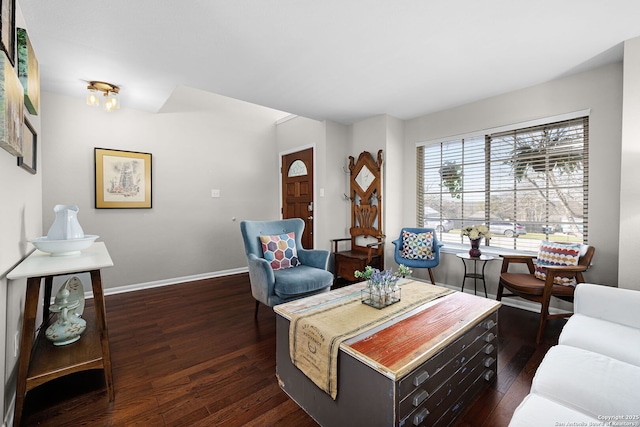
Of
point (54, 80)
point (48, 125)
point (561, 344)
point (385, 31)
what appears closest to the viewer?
Result: point (561, 344)

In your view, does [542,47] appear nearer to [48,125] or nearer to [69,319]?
[69,319]

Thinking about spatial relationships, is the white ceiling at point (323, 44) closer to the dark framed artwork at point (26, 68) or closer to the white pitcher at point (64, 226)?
the dark framed artwork at point (26, 68)

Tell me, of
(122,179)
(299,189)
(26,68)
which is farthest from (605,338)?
(122,179)

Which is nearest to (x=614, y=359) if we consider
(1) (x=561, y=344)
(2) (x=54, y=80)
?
(1) (x=561, y=344)

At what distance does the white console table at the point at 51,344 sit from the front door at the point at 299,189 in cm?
294

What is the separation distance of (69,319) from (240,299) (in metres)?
1.69

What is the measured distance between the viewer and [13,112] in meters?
1.25

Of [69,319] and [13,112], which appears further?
[69,319]

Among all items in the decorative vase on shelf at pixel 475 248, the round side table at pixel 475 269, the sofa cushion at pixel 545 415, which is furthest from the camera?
the decorative vase on shelf at pixel 475 248

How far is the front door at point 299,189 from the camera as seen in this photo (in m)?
4.51

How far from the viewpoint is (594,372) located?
1.20 meters

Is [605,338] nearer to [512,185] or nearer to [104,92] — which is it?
[512,185]

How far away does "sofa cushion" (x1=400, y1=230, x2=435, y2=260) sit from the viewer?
3500 millimetres

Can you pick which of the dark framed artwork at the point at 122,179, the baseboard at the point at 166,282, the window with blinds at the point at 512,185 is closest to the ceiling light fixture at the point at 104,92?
the dark framed artwork at the point at 122,179
